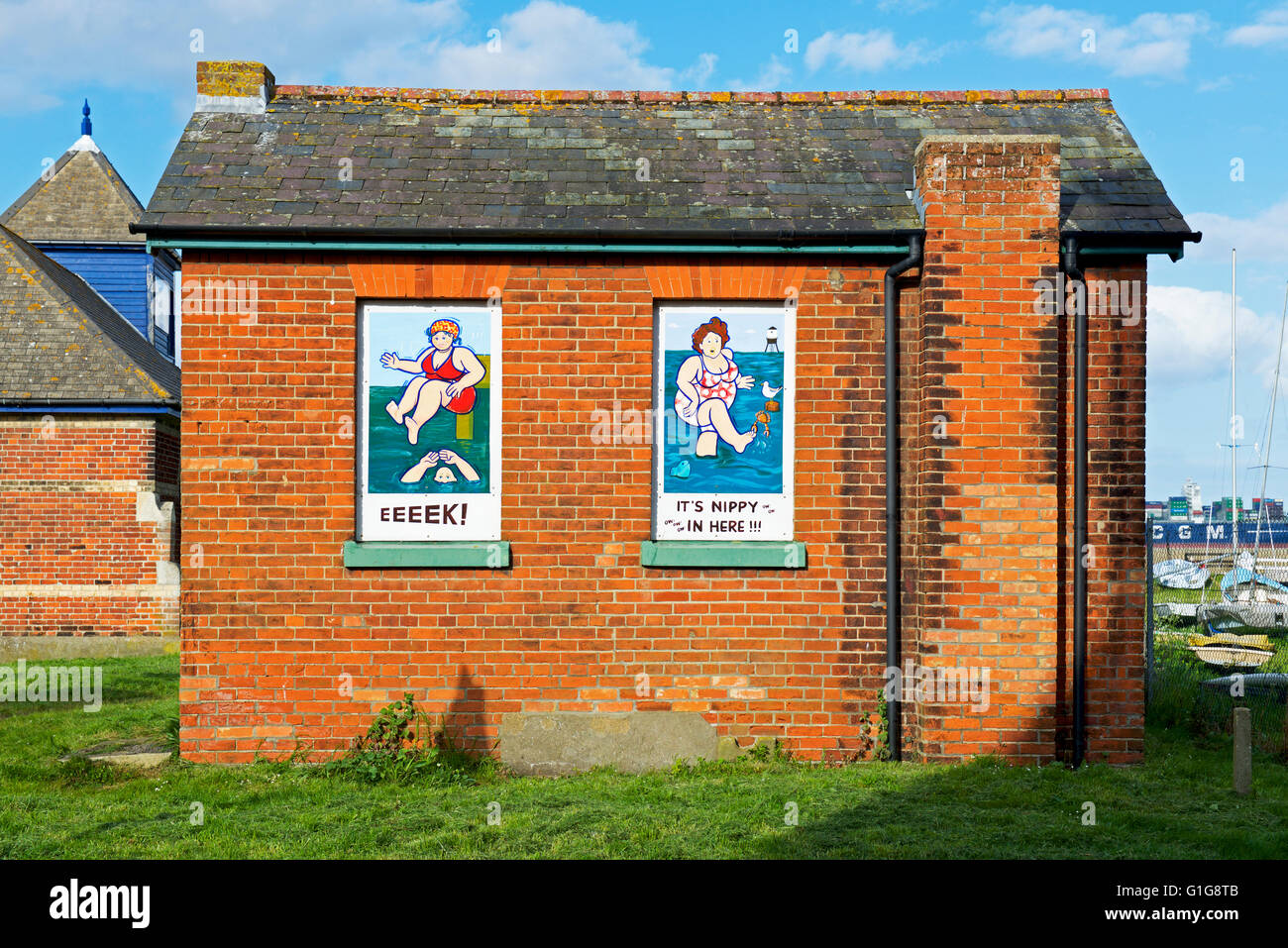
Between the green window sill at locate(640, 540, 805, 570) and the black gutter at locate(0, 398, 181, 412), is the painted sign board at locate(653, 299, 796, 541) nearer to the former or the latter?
the green window sill at locate(640, 540, 805, 570)

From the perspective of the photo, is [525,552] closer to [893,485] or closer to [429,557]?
[429,557]

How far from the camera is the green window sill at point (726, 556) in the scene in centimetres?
778

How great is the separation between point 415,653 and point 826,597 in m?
3.19

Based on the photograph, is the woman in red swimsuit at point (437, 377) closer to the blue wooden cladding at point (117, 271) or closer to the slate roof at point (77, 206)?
the blue wooden cladding at point (117, 271)

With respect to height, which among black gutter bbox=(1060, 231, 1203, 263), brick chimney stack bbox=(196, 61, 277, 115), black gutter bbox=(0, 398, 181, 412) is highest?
brick chimney stack bbox=(196, 61, 277, 115)

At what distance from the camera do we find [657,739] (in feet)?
25.3

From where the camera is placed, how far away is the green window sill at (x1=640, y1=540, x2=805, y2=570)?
306 inches

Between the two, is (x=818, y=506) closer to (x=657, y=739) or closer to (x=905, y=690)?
(x=905, y=690)

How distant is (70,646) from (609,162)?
12114mm

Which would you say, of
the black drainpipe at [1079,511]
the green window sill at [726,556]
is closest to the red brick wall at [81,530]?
the green window sill at [726,556]

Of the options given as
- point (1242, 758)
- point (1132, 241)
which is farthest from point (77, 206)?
point (1242, 758)

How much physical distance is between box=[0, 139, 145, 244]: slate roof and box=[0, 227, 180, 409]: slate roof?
3.61 meters

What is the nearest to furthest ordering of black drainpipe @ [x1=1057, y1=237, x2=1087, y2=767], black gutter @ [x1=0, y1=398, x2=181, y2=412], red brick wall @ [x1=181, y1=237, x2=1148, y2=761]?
black drainpipe @ [x1=1057, y1=237, x2=1087, y2=767] → red brick wall @ [x1=181, y1=237, x2=1148, y2=761] → black gutter @ [x1=0, y1=398, x2=181, y2=412]

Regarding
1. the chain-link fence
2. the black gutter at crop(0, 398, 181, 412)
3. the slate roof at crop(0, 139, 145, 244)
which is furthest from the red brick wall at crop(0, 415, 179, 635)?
the chain-link fence
